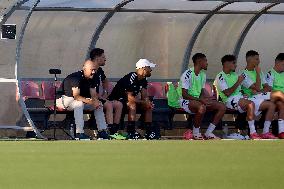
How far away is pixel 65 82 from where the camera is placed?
18.0m

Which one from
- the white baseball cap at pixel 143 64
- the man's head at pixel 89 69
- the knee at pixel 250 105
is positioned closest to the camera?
the man's head at pixel 89 69

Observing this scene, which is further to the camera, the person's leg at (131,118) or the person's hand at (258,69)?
the person's hand at (258,69)

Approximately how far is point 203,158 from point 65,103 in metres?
8.08

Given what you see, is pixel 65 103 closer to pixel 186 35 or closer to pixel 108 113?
pixel 108 113

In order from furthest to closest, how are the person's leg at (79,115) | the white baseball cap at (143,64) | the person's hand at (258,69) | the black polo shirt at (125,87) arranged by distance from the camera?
the person's hand at (258,69) → the white baseball cap at (143,64) → the black polo shirt at (125,87) → the person's leg at (79,115)

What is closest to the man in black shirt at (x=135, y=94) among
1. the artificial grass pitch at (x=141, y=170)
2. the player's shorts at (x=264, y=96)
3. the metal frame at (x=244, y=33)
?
the player's shorts at (x=264, y=96)

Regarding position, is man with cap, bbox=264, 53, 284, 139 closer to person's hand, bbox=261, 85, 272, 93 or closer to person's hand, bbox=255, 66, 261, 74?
person's hand, bbox=261, 85, 272, 93

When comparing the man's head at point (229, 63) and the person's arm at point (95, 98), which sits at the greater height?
the man's head at point (229, 63)

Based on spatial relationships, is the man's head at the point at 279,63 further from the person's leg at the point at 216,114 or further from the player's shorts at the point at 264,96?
the person's leg at the point at 216,114

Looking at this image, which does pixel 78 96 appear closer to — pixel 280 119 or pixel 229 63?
pixel 229 63

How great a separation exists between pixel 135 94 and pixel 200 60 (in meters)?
1.49

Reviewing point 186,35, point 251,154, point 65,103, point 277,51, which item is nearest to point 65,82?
point 65,103

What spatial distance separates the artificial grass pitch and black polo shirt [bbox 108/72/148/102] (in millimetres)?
7213

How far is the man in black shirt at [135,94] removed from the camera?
60.4 feet
